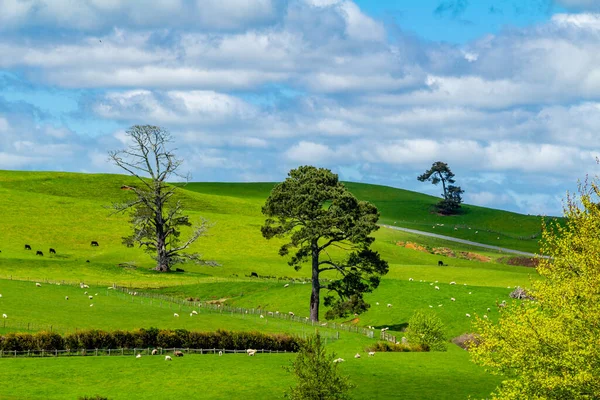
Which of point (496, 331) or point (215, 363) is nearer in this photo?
point (496, 331)

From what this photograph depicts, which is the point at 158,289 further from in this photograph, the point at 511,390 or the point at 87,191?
the point at 87,191

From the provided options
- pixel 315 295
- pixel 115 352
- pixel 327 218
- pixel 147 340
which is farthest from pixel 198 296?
pixel 115 352

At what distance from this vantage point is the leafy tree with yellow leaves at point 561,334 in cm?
4134

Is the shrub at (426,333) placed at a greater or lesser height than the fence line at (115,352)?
greater

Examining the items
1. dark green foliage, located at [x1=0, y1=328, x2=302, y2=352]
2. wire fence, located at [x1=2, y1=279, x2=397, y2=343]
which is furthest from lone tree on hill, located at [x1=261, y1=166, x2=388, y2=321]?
dark green foliage, located at [x1=0, y1=328, x2=302, y2=352]

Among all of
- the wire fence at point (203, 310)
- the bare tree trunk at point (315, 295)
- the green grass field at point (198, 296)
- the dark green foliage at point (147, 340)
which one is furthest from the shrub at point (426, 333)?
the bare tree trunk at point (315, 295)

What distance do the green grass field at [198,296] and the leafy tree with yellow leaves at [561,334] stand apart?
29.7ft

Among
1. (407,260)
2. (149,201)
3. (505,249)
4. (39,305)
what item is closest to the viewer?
(39,305)

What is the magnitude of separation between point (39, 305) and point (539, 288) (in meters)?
54.7

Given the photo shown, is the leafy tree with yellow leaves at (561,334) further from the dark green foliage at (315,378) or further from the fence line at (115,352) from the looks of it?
the fence line at (115,352)

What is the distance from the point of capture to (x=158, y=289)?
104062 millimetres

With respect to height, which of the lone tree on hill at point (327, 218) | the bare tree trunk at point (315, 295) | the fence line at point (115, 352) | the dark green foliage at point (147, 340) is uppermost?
the lone tree on hill at point (327, 218)

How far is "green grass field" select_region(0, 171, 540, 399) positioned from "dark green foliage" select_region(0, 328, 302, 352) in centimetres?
275

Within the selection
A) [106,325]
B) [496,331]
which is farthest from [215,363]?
[496,331]
